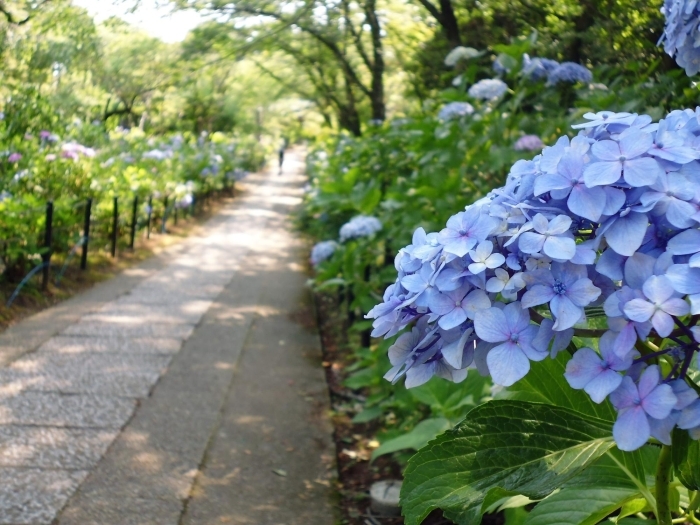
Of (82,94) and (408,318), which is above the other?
(82,94)

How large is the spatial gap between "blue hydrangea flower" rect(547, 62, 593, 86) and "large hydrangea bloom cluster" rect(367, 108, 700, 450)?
2.40 meters

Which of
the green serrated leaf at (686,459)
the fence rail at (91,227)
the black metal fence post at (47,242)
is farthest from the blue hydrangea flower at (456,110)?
the black metal fence post at (47,242)

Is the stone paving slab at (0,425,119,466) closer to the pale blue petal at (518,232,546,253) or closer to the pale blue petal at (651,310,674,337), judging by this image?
the pale blue petal at (518,232,546,253)

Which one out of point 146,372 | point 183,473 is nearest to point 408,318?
point 183,473

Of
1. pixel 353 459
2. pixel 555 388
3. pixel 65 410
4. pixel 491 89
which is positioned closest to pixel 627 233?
pixel 555 388

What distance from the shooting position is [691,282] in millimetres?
796

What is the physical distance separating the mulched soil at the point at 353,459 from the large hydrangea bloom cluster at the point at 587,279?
2401 millimetres

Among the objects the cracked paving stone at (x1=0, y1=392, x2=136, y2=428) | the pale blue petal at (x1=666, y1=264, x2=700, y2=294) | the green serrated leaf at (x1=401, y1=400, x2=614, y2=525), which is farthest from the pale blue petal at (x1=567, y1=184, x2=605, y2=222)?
the cracked paving stone at (x1=0, y1=392, x2=136, y2=428)

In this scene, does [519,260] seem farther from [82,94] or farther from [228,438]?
[82,94]

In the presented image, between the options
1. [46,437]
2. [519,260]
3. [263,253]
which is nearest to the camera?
[519,260]

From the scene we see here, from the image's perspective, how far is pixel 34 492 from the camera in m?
3.38

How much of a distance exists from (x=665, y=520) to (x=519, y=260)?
0.54 m

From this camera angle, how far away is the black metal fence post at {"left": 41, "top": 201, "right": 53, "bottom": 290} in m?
6.79

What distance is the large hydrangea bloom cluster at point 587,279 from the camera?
81cm
